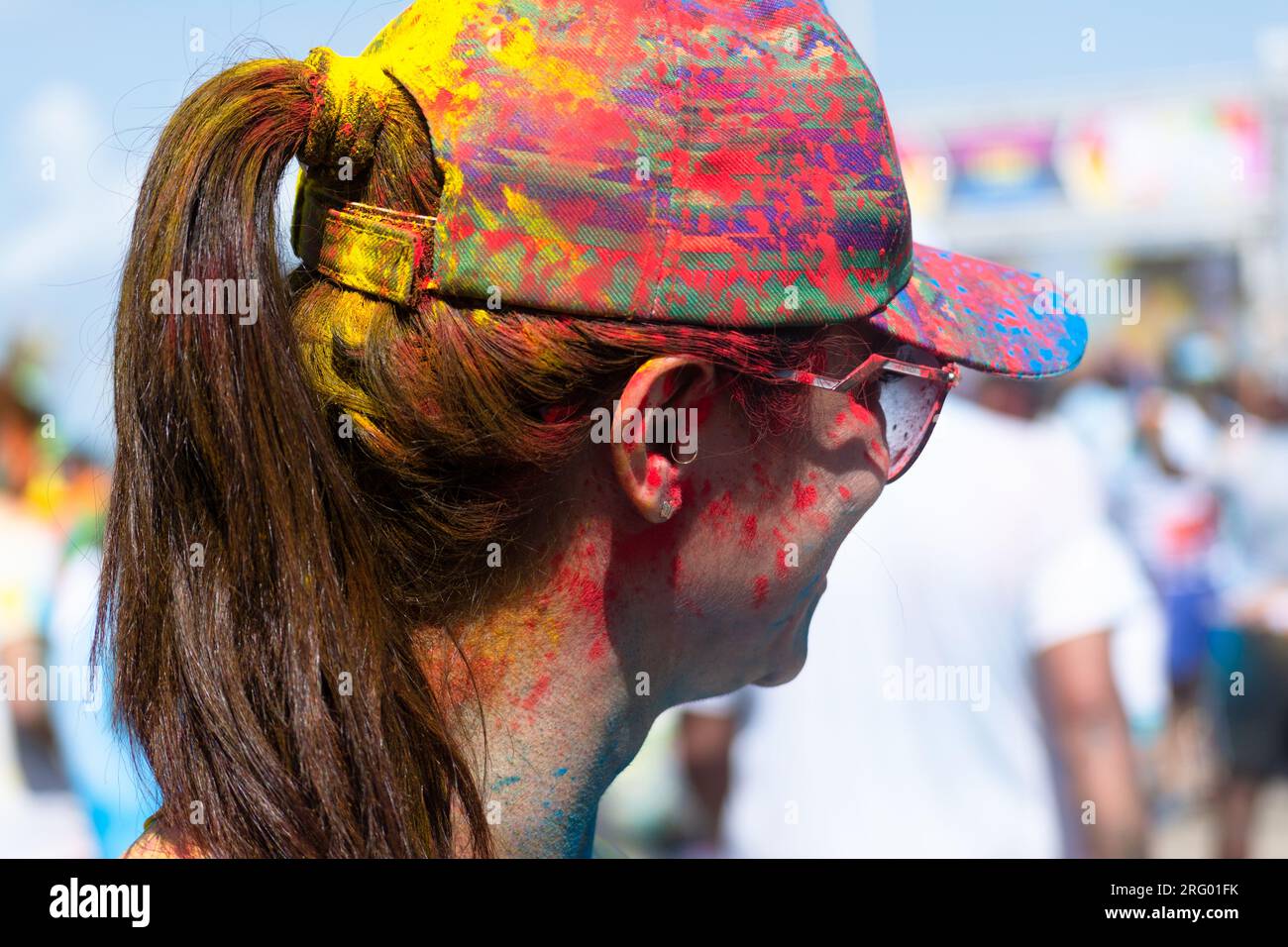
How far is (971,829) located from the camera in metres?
3.36

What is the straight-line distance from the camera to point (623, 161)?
4.13ft

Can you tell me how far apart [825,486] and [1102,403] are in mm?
6719

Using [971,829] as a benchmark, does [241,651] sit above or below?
above

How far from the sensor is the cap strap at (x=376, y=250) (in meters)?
1.27

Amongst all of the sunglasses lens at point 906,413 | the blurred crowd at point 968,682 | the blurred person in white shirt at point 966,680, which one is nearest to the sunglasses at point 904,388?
the sunglasses lens at point 906,413

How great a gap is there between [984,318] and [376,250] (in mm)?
773

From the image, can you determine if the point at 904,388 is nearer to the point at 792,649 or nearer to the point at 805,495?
the point at 805,495

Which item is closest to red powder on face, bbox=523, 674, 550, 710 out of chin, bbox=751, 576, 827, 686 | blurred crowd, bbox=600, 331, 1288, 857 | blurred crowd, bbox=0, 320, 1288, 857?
chin, bbox=751, 576, 827, 686

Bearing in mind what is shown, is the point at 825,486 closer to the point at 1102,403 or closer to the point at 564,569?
the point at 564,569

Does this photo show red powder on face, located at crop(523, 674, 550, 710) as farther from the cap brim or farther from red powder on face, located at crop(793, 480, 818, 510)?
the cap brim

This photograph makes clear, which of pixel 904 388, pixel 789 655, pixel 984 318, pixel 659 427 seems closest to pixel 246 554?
pixel 659 427

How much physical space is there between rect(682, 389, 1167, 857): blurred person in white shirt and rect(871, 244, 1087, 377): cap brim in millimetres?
Answer: 1532

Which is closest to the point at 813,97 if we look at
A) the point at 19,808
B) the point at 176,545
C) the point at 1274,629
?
the point at 176,545

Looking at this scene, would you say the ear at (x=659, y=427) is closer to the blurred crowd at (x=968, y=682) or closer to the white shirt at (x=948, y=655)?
the blurred crowd at (x=968, y=682)
